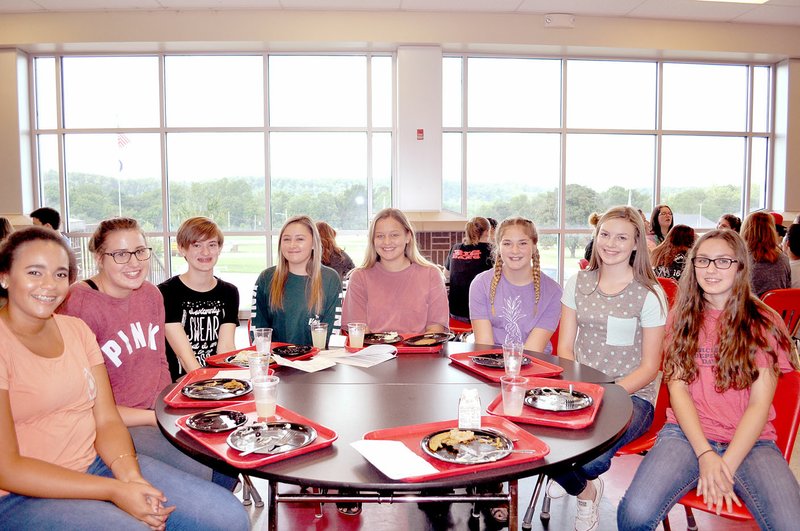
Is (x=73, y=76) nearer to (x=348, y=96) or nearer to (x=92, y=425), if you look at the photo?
(x=348, y=96)

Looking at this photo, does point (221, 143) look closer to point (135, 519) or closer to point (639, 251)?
point (639, 251)

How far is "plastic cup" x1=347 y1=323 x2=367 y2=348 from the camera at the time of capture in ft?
7.89

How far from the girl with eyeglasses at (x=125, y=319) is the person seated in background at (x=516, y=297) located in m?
1.40

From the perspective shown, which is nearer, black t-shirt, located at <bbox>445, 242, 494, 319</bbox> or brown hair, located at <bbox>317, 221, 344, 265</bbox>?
black t-shirt, located at <bbox>445, 242, 494, 319</bbox>

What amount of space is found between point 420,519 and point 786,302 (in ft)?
8.95

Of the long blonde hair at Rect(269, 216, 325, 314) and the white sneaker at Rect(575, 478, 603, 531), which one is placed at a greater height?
the long blonde hair at Rect(269, 216, 325, 314)

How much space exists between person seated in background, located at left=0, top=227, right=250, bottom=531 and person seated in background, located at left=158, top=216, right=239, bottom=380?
0.81 metres

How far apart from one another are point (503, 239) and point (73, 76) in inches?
263

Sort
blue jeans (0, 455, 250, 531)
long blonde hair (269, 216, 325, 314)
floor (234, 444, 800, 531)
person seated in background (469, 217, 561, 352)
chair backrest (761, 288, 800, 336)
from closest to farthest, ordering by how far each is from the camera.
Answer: blue jeans (0, 455, 250, 531)
floor (234, 444, 800, 531)
person seated in background (469, 217, 561, 352)
long blonde hair (269, 216, 325, 314)
chair backrest (761, 288, 800, 336)

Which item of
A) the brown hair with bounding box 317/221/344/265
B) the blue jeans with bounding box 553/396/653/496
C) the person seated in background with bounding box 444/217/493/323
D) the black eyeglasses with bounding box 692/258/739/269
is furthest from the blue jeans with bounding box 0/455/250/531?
the brown hair with bounding box 317/221/344/265

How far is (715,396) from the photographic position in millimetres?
1968

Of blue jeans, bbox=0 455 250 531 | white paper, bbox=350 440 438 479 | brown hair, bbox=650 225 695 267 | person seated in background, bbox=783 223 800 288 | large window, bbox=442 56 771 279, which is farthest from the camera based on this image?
large window, bbox=442 56 771 279

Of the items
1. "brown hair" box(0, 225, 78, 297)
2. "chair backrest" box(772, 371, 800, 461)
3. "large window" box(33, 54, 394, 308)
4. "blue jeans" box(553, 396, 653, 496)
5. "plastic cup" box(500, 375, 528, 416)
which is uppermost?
"large window" box(33, 54, 394, 308)

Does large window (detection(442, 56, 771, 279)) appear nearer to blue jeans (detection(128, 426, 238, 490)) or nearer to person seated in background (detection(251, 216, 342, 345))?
person seated in background (detection(251, 216, 342, 345))
